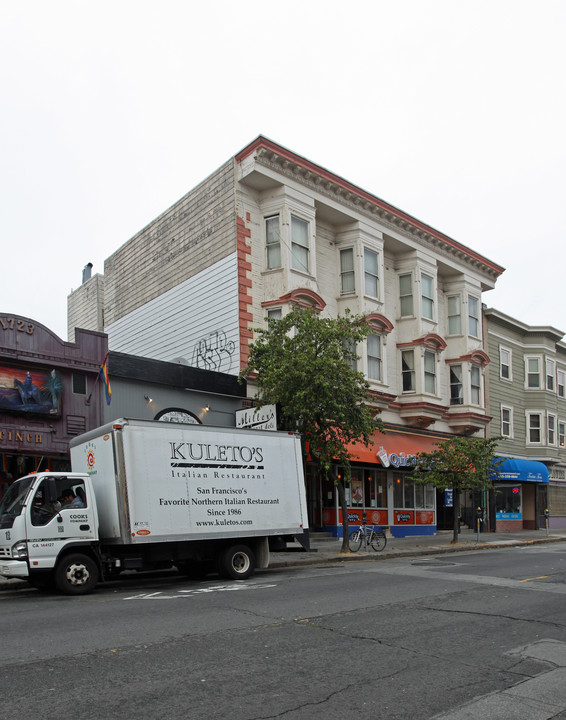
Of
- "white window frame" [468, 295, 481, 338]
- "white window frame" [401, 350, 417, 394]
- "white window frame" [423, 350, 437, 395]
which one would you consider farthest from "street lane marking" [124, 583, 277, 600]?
"white window frame" [468, 295, 481, 338]

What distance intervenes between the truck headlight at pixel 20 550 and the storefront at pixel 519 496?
1080 inches

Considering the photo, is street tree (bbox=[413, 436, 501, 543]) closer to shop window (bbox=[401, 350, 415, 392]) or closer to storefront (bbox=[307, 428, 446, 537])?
storefront (bbox=[307, 428, 446, 537])

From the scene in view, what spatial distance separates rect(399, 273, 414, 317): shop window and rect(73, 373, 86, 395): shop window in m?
16.1

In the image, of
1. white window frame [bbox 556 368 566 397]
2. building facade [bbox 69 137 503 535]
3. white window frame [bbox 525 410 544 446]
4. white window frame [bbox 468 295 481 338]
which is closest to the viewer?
building facade [bbox 69 137 503 535]

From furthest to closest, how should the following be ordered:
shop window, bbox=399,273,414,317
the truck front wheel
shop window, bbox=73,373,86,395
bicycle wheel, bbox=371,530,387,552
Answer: shop window, bbox=399,273,414,317, bicycle wheel, bbox=371,530,387,552, shop window, bbox=73,373,86,395, the truck front wheel

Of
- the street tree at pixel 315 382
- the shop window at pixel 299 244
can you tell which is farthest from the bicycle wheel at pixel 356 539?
the shop window at pixel 299 244

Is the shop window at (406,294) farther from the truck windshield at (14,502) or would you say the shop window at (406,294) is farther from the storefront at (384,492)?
the truck windshield at (14,502)

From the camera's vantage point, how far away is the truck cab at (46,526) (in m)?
11.4

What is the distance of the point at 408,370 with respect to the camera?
2966cm

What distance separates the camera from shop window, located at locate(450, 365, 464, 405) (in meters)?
32.1

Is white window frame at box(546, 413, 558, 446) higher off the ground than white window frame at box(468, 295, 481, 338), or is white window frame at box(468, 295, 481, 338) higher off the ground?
white window frame at box(468, 295, 481, 338)

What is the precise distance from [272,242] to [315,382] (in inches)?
293

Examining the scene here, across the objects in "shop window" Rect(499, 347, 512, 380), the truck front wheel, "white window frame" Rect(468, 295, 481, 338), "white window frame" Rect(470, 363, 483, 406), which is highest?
"white window frame" Rect(468, 295, 481, 338)

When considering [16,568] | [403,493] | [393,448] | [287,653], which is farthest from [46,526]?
[403,493]
